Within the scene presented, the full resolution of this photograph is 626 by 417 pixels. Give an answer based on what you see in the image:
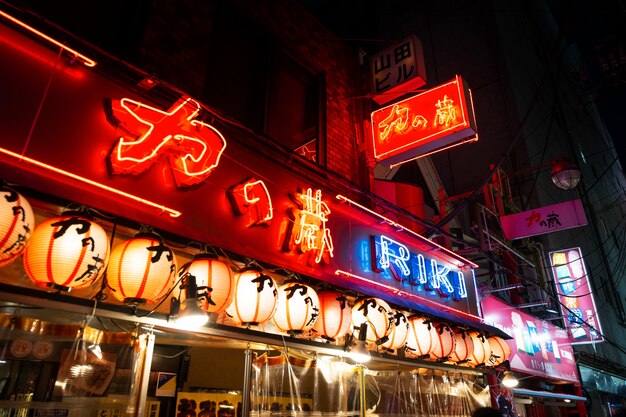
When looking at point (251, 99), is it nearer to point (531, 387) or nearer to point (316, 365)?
point (316, 365)

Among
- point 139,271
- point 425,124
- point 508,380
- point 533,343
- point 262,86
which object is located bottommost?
point 508,380

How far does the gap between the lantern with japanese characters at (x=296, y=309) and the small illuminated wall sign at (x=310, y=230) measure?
48.1 inches

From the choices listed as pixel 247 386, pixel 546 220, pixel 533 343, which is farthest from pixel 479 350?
pixel 247 386

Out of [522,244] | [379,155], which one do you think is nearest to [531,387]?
[522,244]

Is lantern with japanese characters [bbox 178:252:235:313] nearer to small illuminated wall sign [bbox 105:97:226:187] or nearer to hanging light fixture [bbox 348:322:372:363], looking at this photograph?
small illuminated wall sign [bbox 105:97:226:187]

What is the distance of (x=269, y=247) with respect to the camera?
8234 millimetres

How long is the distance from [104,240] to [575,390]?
21178 millimetres

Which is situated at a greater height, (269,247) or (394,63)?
(394,63)

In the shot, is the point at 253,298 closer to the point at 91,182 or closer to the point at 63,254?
the point at 63,254

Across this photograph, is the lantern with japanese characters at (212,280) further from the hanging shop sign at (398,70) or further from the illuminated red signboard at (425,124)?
the hanging shop sign at (398,70)

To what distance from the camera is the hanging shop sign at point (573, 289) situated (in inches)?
807

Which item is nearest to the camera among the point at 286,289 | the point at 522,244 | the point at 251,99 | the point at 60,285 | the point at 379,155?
the point at 60,285

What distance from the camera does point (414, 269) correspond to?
11.9m

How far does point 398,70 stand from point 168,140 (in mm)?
7993
